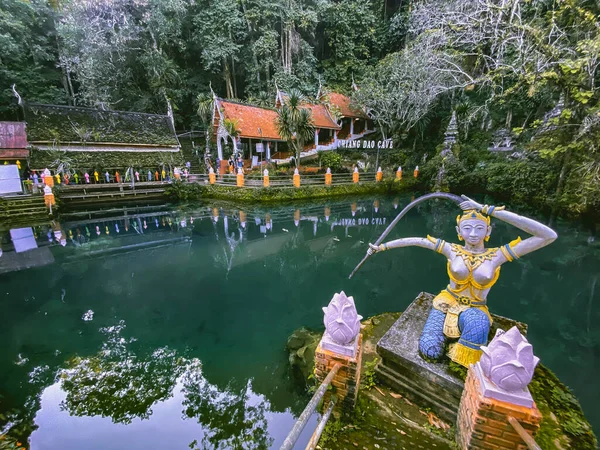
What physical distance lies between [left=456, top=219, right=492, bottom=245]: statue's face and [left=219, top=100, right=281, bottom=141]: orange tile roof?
1603 cm

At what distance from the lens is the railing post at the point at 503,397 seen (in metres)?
1.96

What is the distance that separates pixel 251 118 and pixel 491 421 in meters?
19.8

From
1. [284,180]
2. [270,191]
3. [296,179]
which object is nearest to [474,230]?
[270,191]

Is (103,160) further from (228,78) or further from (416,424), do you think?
(416,424)

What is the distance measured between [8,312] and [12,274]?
2343 millimetres

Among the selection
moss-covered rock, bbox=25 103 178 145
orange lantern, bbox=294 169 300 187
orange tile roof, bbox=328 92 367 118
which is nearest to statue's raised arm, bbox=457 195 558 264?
orange lantern, bbox=294 169 300 187

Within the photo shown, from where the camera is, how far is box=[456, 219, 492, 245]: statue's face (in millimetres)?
3148

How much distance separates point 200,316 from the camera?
586cm

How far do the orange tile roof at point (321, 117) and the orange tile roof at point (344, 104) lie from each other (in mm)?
1227

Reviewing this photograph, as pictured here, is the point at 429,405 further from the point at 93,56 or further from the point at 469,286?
the point at 93,56

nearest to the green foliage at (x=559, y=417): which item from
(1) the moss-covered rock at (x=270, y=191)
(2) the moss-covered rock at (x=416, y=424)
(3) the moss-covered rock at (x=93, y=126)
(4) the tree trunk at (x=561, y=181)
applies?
(2) the moss-covered rock at (x=416, y=424)

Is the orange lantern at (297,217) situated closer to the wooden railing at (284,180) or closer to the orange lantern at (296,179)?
the orange lantern at (296,179)

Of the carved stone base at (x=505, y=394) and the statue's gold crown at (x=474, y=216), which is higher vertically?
the statue's gold crown at (x=474, y=216)

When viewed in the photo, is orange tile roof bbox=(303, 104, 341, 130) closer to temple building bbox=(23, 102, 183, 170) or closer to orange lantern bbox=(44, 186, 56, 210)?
temple building bbox=(23, 102, 183, 170)
